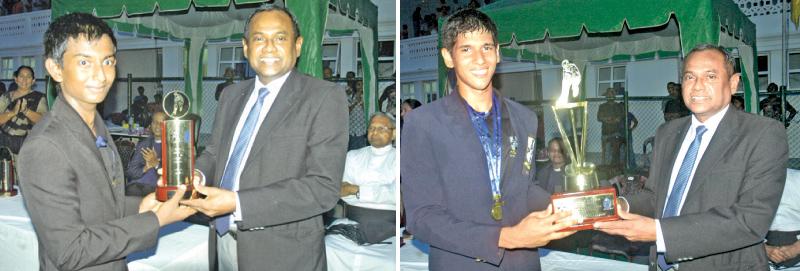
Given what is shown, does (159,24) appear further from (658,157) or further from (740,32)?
(740,32)

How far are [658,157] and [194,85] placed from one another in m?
2.64

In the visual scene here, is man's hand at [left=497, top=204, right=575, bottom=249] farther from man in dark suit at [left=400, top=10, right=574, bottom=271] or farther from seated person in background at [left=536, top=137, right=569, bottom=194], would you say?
seated person in background at [left=536, top=137, right=569, bottom=194]

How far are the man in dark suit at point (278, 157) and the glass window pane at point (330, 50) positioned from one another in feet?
2.94

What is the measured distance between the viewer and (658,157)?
2.70 m

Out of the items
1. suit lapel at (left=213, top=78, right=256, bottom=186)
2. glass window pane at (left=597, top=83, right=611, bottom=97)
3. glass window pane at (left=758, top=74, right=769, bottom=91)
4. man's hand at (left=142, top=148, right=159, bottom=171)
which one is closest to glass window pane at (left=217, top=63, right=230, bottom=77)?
man's hand at (left=142, top=148, right=159, bottom=171)

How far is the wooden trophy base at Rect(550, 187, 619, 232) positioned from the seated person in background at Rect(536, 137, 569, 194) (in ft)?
5.82

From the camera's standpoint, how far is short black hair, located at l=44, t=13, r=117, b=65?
2.29 metres

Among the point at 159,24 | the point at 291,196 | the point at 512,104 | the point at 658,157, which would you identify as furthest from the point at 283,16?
the point at 159,24

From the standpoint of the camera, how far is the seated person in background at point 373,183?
3604 millimetres

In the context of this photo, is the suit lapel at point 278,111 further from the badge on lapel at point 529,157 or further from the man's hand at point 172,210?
the badge on lapel at point 529,157

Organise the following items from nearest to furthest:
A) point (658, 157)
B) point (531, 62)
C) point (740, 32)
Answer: point (658, 157) < point (740, 32) < point (531, 62)

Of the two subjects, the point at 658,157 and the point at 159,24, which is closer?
the point at 658,157

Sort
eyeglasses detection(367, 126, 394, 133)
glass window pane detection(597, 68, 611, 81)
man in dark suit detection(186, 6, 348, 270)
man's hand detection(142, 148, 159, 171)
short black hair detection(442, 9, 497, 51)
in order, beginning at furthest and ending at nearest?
1. glass window pane detection(597, 68, 611, 81)
2. eyeglasses detection(367, 126, 394, 133)
3. man's hand detection(142, 148, 159, 171)
4. man in dark suit detection(186, 6, 348, 270)
5. short black hair detection(442, 9, 497, 51)

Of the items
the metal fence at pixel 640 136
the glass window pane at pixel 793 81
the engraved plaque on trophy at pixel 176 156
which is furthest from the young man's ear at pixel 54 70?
the glass window pane at pixel 793 81
